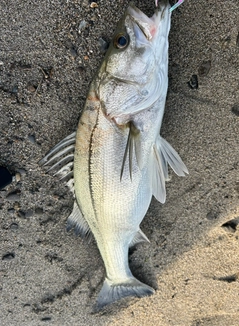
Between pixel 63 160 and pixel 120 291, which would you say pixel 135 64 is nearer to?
pixel 63 160

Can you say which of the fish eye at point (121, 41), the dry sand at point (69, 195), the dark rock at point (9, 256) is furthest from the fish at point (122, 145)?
the dark rock at point (9, 256)

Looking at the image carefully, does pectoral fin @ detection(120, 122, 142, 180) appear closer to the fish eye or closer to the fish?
the fish

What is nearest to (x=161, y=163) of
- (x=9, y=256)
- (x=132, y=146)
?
(x=132, y=146)

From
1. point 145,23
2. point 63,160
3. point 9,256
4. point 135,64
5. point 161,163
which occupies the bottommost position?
point 9,256

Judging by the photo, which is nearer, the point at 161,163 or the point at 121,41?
the point at 121,41

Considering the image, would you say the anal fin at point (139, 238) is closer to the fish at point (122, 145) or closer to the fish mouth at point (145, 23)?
the fish at point (122, 145)

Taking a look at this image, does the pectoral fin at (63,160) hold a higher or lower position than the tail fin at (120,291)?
higher

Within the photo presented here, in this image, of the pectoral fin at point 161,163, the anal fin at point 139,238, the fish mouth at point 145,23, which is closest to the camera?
the fish mouth at point 145,23

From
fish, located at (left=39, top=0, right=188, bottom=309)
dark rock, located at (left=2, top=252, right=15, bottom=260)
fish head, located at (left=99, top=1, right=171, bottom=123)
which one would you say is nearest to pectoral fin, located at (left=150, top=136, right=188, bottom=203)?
fish, located at (left=39, top=0, right=188, bottom=309)
